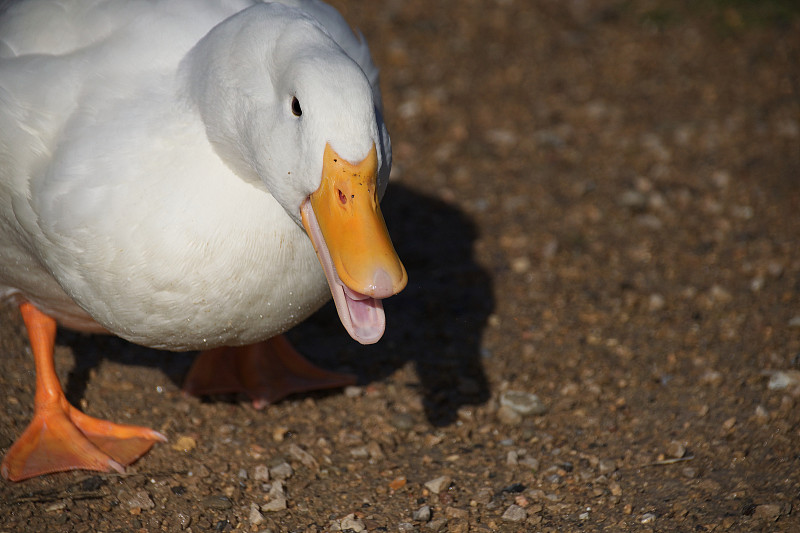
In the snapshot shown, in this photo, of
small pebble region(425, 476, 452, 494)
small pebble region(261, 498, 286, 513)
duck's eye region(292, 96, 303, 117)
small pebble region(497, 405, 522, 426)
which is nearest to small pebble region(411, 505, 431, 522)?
small pebble region(425, 476, 452, 494)

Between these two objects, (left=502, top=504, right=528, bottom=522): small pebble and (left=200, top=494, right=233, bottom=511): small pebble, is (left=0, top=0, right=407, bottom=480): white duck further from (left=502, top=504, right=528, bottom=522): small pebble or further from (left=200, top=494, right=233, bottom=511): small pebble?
(left=502, top=504, right=528, bottom=522): small pebble

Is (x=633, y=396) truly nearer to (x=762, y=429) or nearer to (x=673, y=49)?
(x=762, y=429)

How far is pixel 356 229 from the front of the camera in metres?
2.42

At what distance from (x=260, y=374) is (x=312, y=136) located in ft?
5.90

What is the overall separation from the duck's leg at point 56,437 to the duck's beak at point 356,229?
4.70 ft

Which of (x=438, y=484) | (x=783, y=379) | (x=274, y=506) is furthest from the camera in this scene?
(x=783, y=379)

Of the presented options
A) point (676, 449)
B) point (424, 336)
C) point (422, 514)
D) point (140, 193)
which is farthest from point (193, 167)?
point (676, 449)

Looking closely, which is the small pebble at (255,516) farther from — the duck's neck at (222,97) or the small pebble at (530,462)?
the duck's neck at (222,97)

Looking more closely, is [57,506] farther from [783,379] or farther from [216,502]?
[783,379]

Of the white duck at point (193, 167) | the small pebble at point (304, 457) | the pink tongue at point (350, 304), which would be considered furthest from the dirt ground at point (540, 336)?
the pink tongue at point (350, 304)

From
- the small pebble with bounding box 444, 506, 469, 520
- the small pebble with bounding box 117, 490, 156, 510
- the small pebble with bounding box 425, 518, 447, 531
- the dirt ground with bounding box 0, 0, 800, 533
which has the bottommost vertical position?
the dirt ground with bounding box 0, 0, 800, 533

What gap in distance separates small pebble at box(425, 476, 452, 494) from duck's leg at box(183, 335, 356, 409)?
766 mm

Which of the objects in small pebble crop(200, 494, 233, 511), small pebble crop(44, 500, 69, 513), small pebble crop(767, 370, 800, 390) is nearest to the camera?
small pebble crop(44, 500, 69, 513)

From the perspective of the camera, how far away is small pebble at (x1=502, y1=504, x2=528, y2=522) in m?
3.12
